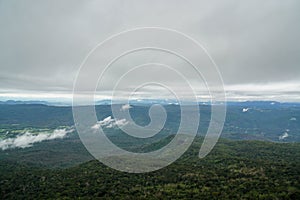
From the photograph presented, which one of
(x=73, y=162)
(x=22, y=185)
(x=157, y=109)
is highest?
(x=157, y=109)

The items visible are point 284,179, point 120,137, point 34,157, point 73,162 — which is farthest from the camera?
point 120,137

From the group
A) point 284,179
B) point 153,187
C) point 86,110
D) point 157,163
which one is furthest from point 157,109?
point 157,163

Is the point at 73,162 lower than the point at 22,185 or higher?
lower

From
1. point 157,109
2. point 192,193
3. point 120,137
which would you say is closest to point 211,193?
point 192,193

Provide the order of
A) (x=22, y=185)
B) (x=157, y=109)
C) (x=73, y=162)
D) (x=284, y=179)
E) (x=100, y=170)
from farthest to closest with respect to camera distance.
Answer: (x=73, y=162), (x=100, y=170), (x=22, y=185), (x=284, y=179), (x=157, y=109)

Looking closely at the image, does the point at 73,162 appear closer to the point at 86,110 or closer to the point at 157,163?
the point at 157,163

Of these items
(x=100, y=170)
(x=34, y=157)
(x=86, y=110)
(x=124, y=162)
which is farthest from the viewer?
(x=34, y=157)

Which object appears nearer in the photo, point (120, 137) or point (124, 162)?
point (124, 162)

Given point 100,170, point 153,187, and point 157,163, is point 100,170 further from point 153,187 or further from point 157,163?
point 153,187

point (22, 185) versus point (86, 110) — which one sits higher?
point (86, 110)
